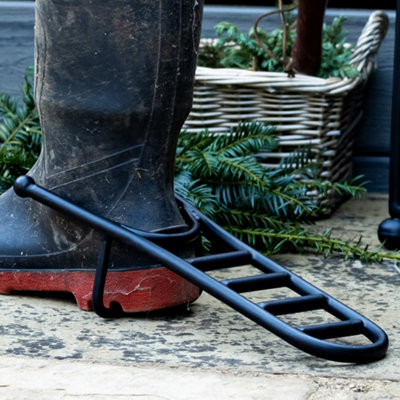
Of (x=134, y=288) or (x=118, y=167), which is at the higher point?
(x=118, y=167)

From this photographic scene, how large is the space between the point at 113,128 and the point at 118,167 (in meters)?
0.06

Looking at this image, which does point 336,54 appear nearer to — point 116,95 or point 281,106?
point 281,106

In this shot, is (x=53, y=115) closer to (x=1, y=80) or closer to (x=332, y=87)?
(x=332, y=87)

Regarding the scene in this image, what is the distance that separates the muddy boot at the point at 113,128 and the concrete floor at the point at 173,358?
0.05 meters

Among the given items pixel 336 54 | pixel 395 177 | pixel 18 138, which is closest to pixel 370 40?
pixel 336 54

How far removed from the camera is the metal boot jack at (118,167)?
113 centimetres

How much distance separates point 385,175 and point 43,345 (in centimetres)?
145

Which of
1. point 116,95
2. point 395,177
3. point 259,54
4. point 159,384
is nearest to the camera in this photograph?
point 159,384

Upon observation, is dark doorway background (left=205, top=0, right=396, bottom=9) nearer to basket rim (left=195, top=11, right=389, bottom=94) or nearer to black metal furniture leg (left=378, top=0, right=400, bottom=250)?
basket rim (left=195, top=11, right=389, bottom=94)

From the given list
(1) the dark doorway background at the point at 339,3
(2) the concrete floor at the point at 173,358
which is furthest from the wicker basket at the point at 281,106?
(1) the dark doorway background at the point at 339,3

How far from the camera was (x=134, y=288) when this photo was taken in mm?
1169

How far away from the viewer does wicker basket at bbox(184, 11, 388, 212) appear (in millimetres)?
1788

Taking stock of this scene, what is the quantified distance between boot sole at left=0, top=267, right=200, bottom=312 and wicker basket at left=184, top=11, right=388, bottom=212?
28.5 inches

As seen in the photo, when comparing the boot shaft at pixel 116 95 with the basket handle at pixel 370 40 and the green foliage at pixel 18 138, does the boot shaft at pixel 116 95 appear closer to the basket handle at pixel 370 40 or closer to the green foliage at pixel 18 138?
the green foliage at pixel 18 138
